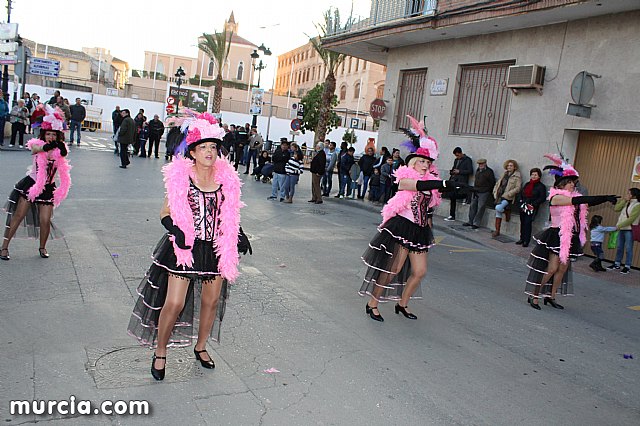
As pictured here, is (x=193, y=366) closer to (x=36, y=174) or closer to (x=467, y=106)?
(x=36, y=174)

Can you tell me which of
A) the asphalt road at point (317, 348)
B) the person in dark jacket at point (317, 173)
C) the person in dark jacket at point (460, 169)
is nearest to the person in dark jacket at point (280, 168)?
the person in dark jacket at point (317, 173)

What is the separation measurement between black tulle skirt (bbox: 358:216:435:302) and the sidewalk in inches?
218

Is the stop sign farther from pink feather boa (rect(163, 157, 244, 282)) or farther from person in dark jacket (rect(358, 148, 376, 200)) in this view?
pink feather boa (rect(163, 157, 244, 282))

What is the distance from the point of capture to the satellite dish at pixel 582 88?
11750 mm

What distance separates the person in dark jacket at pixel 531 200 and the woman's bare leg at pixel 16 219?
945 cm

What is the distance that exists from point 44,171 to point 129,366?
146 inches

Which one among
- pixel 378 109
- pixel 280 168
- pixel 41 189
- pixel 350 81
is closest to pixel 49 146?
pixel 41 189

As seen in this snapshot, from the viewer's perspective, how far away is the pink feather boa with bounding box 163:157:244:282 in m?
4.13

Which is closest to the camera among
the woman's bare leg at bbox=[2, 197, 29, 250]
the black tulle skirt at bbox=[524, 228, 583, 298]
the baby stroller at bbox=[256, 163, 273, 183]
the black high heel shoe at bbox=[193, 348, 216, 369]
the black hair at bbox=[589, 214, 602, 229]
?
the black high heel shoe at bbox=[193, 348, 216, 369]

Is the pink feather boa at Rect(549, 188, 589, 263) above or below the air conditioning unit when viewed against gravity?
below

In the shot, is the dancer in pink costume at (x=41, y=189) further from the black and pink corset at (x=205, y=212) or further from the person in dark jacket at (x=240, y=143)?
the person in dark jacket at (x=240, y=143)

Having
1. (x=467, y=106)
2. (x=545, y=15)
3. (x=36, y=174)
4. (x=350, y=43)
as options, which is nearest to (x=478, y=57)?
(x=467, y=106)

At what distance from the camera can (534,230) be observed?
1329cm

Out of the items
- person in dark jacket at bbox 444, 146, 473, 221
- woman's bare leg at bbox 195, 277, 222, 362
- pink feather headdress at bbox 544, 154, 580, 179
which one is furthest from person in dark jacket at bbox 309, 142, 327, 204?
woman's bare leg at bbox 195, 277, 222, 362
